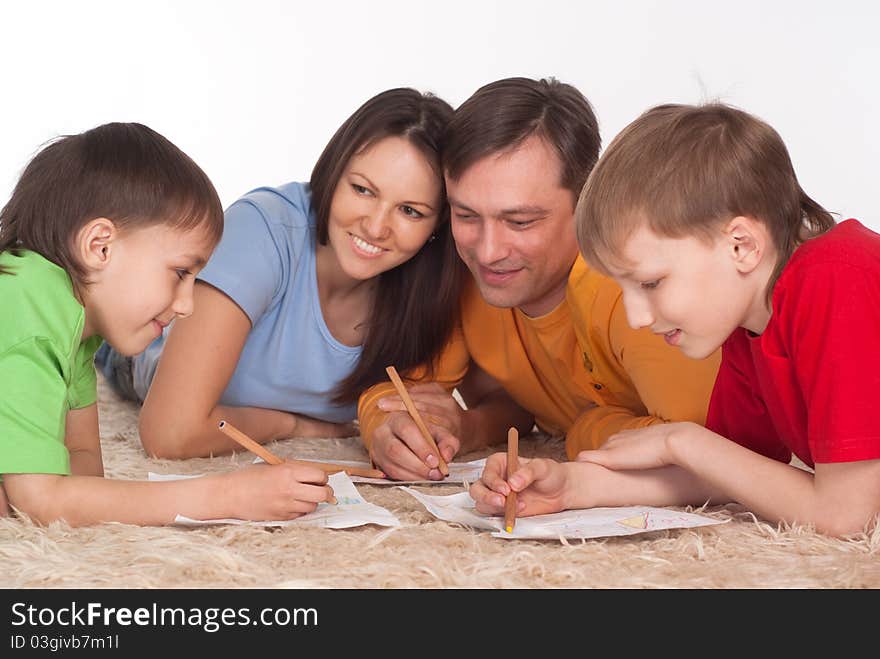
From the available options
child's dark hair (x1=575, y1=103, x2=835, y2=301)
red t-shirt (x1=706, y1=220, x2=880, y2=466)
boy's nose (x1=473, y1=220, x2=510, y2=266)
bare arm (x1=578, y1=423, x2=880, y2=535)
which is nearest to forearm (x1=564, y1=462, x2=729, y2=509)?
bare arm (x1=578, y1=423, x2=880, y2=535)

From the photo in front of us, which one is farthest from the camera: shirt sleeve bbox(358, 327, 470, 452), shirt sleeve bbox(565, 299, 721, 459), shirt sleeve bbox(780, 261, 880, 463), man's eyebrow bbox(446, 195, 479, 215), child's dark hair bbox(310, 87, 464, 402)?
shirt sleeve bbox(358, 327, 470, 452)

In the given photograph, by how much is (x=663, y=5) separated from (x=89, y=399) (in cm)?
273

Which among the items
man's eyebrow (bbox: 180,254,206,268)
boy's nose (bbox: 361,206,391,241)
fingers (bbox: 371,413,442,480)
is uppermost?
boy's nose (bbox: 361,206,391,241)

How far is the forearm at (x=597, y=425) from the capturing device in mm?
1739

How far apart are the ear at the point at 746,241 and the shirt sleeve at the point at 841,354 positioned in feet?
0.19

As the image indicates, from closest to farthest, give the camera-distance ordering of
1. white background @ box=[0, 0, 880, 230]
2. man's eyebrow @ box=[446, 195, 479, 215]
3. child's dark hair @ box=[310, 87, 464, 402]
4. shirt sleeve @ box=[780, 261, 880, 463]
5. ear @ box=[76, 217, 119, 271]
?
shirt sleeve @ box=[780, 261, 880, 463], ear @ box=[76, 217, 119, 271], man's eyebrow @ box=[446, 195, 479, 215], child's dark hair @ box=[310, 87, 464, 402], white background @ box=[0, 0, 880, 230]

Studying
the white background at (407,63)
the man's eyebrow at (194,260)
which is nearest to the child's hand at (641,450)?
the man's eyebrow at (194,260)

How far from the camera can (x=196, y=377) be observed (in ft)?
6.07

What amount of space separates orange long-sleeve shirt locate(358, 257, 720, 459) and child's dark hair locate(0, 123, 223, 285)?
550 millimetres

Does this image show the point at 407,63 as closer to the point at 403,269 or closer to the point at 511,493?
the point at 403,269

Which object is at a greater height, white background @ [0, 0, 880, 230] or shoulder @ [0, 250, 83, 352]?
white background @ [0, 0, 880, 230]

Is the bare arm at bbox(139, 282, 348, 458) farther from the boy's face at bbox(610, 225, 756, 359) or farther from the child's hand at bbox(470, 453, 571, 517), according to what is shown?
the boy's face at bbox(610, 225, 756, 359)

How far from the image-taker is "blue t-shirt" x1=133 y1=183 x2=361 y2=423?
1.93m
